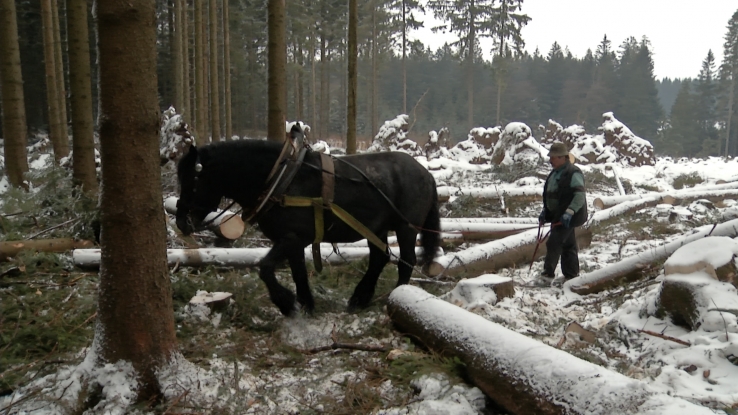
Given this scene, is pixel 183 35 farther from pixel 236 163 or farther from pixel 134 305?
pixel 134 305

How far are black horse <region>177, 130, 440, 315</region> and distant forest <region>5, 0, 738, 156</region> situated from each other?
40.4 feet

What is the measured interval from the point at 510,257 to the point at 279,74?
4.67m

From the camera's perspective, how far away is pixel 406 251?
543 cm

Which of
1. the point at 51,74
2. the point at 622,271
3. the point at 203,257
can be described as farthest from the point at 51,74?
the point at 622,271

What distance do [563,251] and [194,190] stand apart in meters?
4.83

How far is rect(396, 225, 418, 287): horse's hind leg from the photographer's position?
5.37 meters

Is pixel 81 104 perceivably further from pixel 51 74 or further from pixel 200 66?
pixel 200 66

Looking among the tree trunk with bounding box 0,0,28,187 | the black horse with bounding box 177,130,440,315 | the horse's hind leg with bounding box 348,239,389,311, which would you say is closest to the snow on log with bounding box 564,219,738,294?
the black horse with bounding box 177,130,440,315

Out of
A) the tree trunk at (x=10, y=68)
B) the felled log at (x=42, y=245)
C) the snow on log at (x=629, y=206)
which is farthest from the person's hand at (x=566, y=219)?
the tree trunk at (x=10, y=68)

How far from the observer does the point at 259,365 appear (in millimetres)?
3486

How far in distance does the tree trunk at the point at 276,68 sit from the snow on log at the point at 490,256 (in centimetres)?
334

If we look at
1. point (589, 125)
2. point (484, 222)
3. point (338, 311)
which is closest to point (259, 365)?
point (338, 311)

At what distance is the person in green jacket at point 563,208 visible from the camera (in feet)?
20.0

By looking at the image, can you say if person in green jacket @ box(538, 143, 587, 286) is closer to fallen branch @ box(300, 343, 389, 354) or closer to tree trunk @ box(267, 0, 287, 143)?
fallen branch @ box(300, 343, 389, 354)
